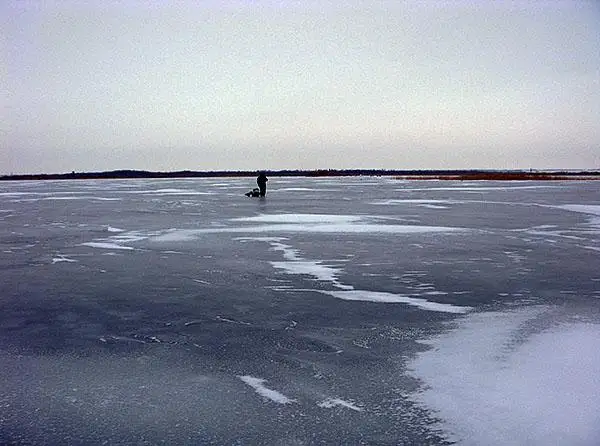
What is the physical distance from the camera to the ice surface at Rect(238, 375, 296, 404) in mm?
3760

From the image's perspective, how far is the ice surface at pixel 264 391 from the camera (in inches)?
148

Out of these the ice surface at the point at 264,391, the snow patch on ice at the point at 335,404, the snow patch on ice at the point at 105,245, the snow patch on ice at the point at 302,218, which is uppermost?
the snow patch on ice at the point at 302,218

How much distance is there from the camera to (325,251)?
35.1ft

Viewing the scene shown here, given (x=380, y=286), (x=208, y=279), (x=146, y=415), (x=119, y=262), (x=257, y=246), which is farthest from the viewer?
(x=257, y=246)

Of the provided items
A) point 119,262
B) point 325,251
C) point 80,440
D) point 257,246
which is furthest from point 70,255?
point 80,440

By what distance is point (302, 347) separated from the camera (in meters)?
4.88

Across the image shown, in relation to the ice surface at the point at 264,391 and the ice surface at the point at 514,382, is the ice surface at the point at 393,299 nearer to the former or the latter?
the ice surface at the point at 514,382

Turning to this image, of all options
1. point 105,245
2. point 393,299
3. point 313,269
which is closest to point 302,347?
point 393,299

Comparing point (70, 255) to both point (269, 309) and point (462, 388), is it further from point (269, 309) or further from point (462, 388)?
point (462, 388)

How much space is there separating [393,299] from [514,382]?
2.66 metres

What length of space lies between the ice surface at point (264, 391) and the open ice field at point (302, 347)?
14 millimetres

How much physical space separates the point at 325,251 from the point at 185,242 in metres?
3.16

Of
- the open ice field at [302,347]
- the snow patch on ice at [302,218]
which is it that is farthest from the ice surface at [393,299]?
the snow patch on ice at [302,218]

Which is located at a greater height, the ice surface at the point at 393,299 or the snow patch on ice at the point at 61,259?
the ice surface at the point at 393,299
